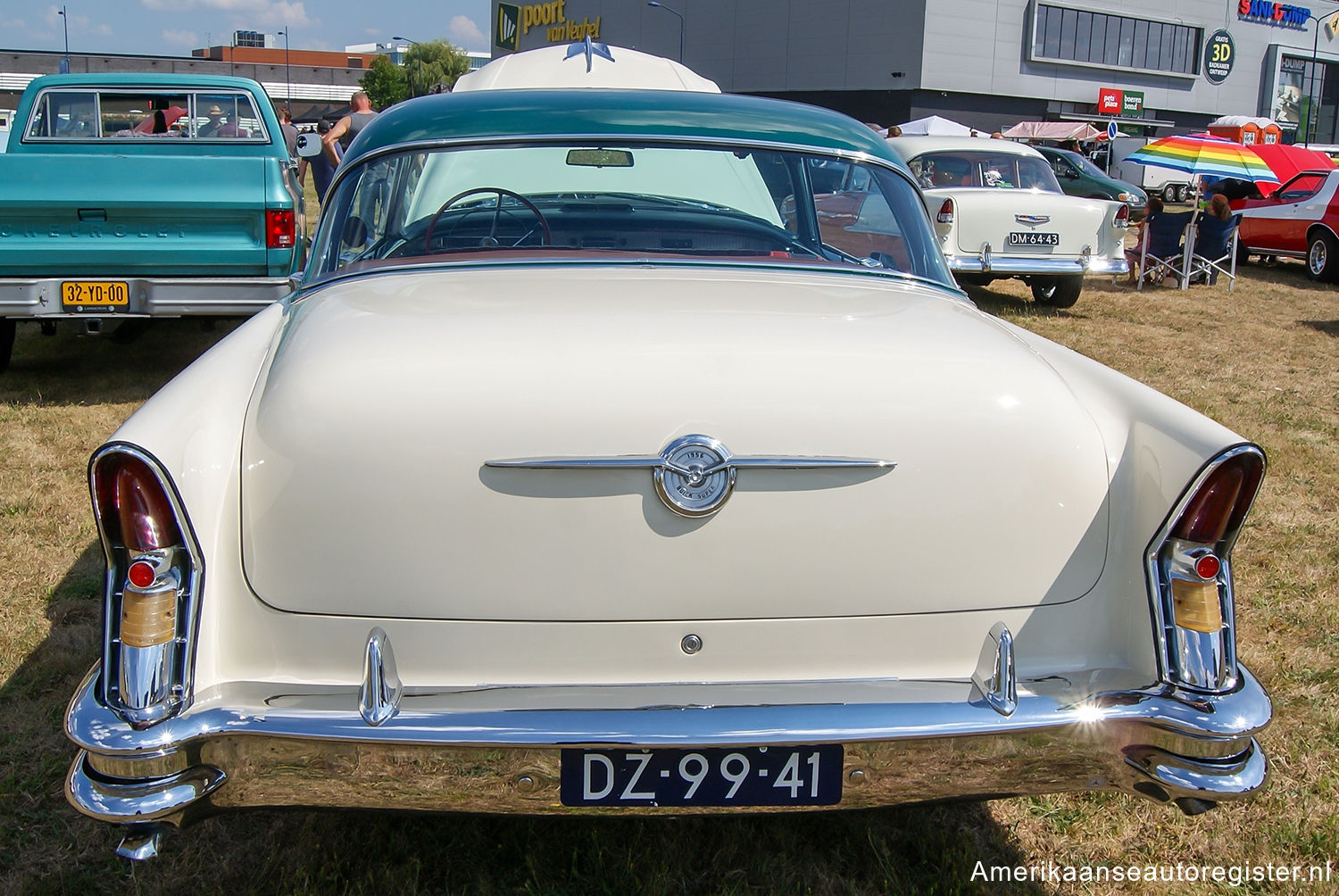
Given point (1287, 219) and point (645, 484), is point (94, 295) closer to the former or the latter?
point (645, 484)

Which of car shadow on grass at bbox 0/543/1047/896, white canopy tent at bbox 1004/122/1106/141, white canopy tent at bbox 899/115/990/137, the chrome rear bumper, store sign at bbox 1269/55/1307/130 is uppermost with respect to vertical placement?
store sign at bbox 1269/55/1307/130

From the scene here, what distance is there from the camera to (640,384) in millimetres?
1935

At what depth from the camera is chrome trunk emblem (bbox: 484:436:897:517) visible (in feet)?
6.17

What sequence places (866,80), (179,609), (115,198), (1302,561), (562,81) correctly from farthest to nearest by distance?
(866,80) → (562,81) → (115,198) → (1302,561) → (179,609)

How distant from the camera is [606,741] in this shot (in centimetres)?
182

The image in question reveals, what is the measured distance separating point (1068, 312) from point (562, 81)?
5858 mm

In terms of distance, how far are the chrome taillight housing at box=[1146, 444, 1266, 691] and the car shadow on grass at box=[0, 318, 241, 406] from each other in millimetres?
5603

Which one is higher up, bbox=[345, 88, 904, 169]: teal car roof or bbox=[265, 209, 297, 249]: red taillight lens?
bbox=[345, 88, 904, 169]: teal car roof

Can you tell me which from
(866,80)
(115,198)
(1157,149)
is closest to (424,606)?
(115,198)

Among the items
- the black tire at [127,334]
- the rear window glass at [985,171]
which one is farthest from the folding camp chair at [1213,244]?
the black tire at [127,334]

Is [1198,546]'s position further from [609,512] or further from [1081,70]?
[1081,70]

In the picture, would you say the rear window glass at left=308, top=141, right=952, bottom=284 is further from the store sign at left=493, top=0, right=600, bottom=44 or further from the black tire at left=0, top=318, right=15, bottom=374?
the store sign at left=493, top=0, right=600, bottom=44

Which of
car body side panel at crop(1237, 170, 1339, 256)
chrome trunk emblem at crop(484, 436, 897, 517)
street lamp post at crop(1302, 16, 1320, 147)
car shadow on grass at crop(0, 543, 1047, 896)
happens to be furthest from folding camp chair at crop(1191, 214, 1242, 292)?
street lamp post at crop(1302, 16, 1320, 147)

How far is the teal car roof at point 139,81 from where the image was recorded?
7.64 meters
